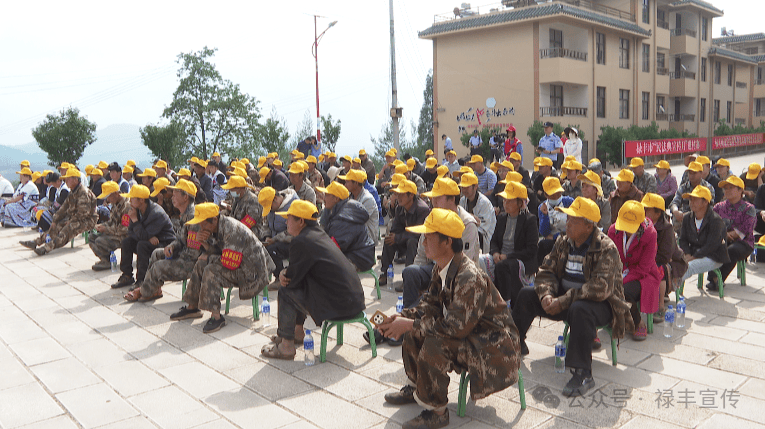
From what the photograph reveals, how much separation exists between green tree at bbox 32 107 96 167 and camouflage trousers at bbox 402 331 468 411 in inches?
1281

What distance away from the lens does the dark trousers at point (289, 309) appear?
219 inches

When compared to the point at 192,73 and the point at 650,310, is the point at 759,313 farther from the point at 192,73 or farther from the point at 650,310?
the point at 192,73

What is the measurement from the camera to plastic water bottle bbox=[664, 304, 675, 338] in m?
5.94

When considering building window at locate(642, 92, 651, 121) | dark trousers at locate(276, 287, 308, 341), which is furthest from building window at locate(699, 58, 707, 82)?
dark trousers at locate(276, 287, 308, 341)

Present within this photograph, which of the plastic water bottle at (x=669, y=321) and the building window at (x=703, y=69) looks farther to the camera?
the building window at (x=703, y=69)

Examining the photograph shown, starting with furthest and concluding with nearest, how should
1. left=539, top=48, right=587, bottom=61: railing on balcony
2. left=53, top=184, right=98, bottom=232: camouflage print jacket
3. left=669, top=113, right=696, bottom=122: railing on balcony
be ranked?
left=669, top=113, right=696, bottom=122: railing on balcony
left=539, top=48, right=587, bottom=61: railing on balcony
left=53, top=184, right=98, bottom=232: camouflage print jacket

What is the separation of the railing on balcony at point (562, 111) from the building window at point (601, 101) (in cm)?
154

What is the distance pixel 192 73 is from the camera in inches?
1619

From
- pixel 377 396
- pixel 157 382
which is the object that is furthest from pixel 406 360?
pixel 157 382

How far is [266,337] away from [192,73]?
3832 centimetres

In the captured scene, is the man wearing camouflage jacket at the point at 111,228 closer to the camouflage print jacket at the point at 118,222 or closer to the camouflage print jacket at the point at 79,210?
the camouflage print jacket at the point at 118,222

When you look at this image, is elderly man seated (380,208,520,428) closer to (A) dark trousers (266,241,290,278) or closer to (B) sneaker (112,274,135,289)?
(A) dark trousers (266,241,290,278)

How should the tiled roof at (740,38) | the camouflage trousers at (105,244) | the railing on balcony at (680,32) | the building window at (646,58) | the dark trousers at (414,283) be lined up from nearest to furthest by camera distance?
the dark trousers at (414,283)
the camouflage trousers at (105,244)
the building window at (646,58)
the railing on balcony at (680,32)
the tiled roof at (740,38)

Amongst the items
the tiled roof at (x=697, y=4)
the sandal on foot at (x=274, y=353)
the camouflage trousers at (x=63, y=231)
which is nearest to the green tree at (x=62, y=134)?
the camouflage trousers at (x=63, y=231)
